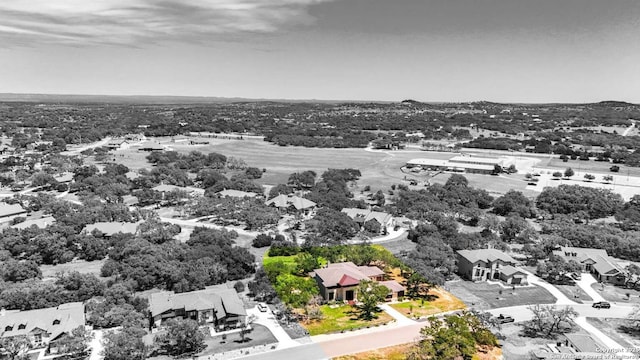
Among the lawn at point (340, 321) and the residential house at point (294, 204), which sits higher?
the residential house at point (294, 204)

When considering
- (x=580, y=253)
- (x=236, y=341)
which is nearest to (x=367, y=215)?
(x=580, y=253)

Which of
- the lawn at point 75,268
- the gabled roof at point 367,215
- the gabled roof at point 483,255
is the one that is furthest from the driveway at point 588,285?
the lawn at point 75,268

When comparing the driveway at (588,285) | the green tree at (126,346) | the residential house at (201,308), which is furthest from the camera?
the driveway at (588,285)

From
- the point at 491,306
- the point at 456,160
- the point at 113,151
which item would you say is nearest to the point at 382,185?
the point at 456,160

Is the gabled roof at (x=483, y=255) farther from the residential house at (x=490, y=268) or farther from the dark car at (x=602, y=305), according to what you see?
the dark car at (x=602, y=305)

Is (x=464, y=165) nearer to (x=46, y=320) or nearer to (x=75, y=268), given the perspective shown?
(x=75, y=268)

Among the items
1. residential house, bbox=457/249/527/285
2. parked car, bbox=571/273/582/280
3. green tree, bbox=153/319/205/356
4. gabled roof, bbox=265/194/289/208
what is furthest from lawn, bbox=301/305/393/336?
gabled roof, bbox=265/194/289/208

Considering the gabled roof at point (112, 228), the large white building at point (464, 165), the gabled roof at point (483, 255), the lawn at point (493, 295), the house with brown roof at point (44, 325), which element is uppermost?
the large white building at point (464, 165)
